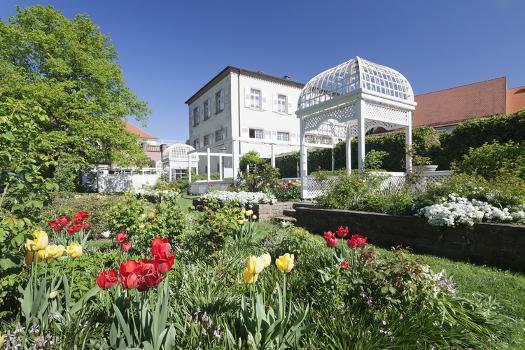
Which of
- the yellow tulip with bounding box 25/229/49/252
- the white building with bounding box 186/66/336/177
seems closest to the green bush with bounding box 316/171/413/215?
the yellow tulip with bounding box 25/229/49/252

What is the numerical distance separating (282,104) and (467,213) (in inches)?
853

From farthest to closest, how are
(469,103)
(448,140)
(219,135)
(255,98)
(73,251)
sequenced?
(219,135) → (255,98) → (469,103) → (448,140) → (73,251)

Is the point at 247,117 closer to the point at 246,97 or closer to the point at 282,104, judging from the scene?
the point at 246,97

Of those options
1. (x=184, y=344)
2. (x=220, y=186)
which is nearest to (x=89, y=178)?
(x=220, y=186)

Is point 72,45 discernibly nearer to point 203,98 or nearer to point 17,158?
point 203,98

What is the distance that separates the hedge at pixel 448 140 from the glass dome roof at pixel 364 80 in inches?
79.3

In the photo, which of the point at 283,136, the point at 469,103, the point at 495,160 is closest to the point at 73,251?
the point at 495,160

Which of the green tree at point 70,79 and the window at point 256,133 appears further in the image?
the window at point 256,133

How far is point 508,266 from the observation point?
3693 mm

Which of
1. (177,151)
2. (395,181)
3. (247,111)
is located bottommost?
(395,181)

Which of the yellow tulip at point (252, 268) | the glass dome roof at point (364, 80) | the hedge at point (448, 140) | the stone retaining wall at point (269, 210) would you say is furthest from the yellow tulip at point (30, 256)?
the hedge at point (448, 140)

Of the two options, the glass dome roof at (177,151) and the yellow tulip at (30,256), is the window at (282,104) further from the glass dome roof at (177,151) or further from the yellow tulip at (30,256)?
the yellow tulip at (30,256)

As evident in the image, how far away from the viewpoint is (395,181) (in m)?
8.52

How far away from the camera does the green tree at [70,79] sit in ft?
45.0
